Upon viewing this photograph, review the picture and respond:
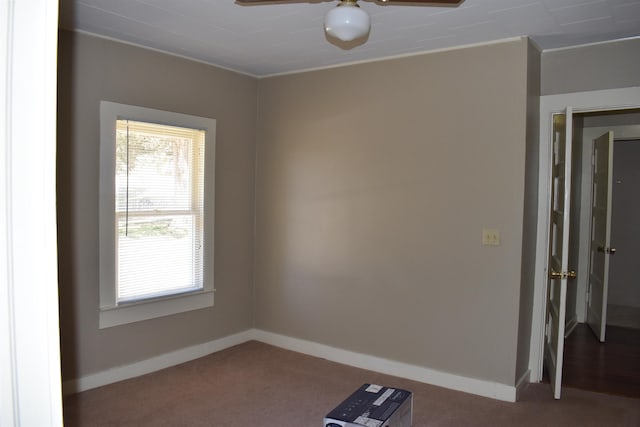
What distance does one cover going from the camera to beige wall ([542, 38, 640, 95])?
333 centimetres

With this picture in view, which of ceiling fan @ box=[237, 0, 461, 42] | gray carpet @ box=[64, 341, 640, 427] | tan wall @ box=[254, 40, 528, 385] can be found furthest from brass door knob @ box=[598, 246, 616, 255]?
ceiling fan @ box=[237, 0, 461, 42]

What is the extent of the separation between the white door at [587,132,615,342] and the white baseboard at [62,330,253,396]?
3454 millimetres

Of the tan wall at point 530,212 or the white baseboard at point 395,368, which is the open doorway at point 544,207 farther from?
the white baseboard at point 395,368

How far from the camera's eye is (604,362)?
4.30m

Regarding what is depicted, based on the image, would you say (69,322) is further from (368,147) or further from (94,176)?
(368,147)

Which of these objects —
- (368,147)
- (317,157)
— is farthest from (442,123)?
(317,157)

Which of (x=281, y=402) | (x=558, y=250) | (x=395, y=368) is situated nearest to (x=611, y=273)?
(x=558, y=250)

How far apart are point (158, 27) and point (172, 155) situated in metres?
1.01

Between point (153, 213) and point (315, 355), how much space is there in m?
1.80

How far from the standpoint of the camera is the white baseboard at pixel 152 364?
11.3ft

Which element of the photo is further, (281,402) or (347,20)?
(281,402)

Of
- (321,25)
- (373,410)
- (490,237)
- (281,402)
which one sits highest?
(321,25)

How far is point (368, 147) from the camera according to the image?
402cm

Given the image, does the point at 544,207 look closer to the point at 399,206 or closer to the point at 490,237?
the point at 490,237
